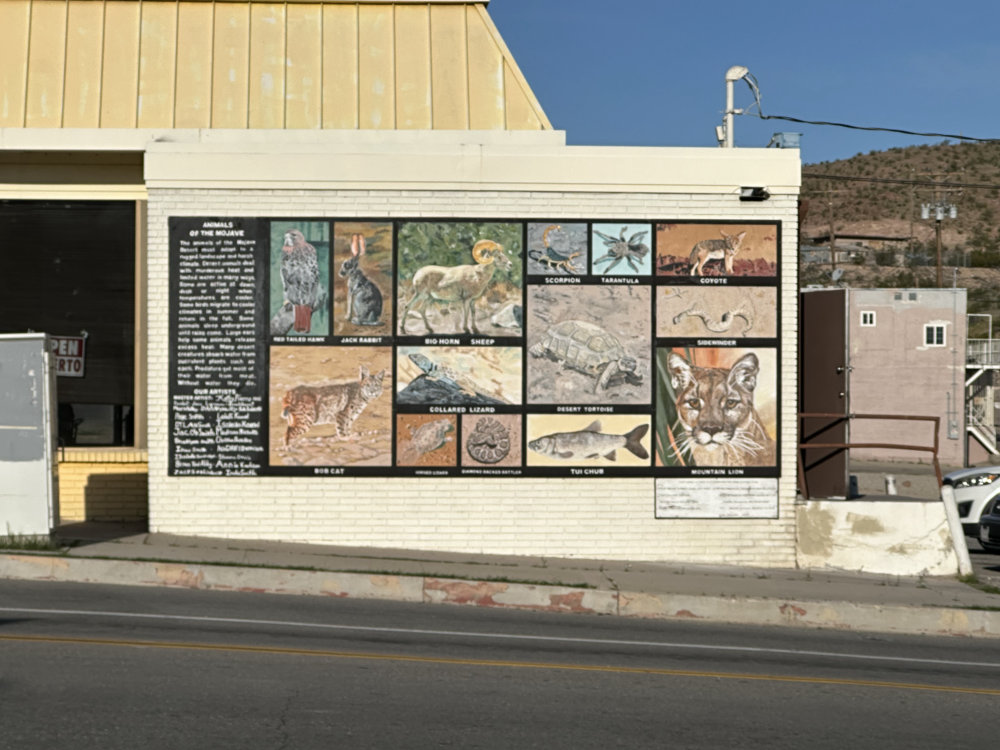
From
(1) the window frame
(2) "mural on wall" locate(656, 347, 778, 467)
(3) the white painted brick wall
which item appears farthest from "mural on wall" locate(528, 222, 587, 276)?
(1) the window frame

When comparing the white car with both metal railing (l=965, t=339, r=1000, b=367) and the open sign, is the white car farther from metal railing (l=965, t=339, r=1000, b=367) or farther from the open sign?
metal railing (l=965, t=339, r=1000, b=367)

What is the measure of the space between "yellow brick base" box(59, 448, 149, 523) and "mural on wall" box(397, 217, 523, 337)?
4.29 metres

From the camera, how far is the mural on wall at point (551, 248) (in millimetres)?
15289

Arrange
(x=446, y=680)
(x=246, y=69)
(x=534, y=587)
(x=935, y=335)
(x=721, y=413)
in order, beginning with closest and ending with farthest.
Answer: (x=446, y=680), (x=534, y=587), (x=721, y=413), (x=246, y=69), (x=935, y=335)

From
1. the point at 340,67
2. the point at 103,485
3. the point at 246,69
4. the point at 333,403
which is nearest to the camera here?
the point at 333,403

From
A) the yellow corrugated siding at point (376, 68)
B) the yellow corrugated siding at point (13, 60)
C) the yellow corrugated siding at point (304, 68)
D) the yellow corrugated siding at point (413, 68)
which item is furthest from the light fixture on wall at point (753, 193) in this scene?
the yellow corrugated siding at point (13, 60)

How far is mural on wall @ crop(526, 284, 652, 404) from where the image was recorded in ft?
50.3

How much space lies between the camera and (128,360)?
660 inches

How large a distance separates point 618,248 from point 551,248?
833mm

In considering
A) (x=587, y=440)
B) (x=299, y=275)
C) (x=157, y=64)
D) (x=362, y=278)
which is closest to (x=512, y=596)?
(x=587, y=440)

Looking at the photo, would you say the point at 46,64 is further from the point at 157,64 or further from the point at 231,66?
A: the point at 231,66

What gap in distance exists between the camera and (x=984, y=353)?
51.4 m

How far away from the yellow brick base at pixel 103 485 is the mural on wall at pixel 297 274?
3.08 m

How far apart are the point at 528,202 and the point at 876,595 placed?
20.1 feet
